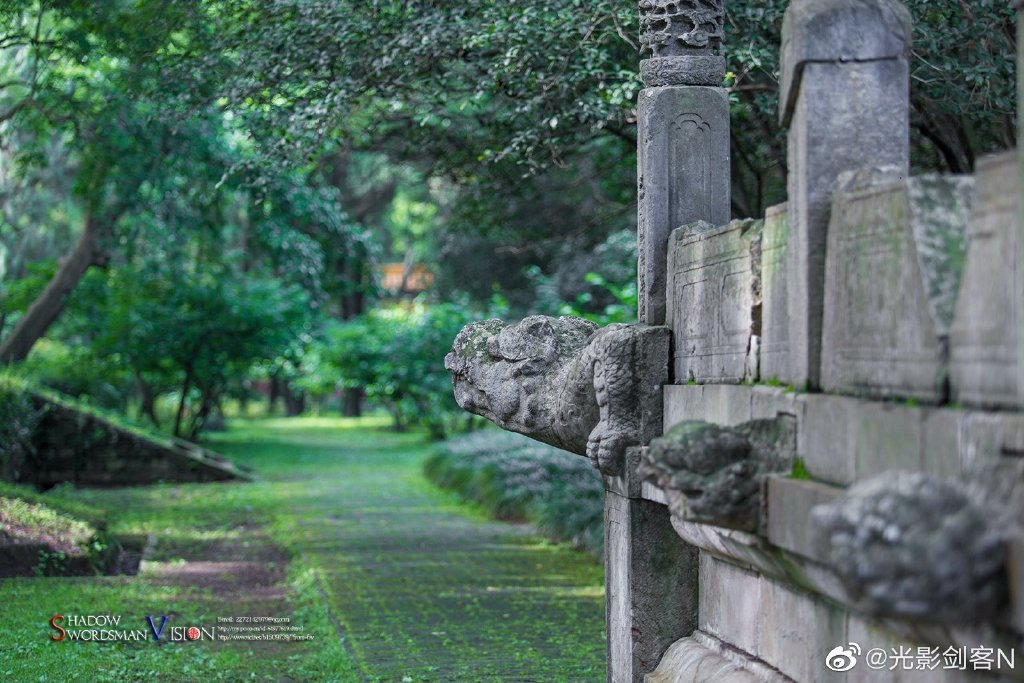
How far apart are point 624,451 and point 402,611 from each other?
4234mm

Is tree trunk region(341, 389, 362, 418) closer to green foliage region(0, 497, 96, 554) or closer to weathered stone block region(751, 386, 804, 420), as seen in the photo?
green foliage region(0, 497, 96, 554)

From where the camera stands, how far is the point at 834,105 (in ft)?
12.8

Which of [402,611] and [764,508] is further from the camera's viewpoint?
[402,611]

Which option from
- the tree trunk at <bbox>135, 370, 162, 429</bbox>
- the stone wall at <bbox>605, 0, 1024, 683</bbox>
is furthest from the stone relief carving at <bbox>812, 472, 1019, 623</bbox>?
the tree trunk at <bbox>135, 370, 162, 429</bbox>

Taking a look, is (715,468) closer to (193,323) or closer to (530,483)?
(530,483)

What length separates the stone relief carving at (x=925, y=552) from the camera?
2758 mm

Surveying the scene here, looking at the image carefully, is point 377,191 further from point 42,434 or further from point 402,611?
point 402,611

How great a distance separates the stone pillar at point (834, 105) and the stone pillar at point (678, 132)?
1486 mm

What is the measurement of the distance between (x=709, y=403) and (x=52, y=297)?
13.5 metres

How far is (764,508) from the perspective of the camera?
3988mm

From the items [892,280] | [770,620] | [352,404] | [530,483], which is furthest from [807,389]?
[352,404]

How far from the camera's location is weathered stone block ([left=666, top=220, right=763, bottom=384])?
459 centimetres

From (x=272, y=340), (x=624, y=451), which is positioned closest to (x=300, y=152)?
(x=624, y=451)

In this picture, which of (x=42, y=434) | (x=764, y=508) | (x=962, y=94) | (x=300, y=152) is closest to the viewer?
(x=764, y=508)
